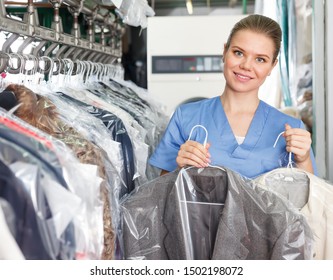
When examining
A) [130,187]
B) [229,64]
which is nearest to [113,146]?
[130,187]

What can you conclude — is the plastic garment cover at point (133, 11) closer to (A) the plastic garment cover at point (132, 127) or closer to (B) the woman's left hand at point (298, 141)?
(A) the plastic garment cover at point (132, 127)

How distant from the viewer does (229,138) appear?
1.50m

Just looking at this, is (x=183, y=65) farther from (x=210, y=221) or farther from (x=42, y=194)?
(x=42, y=194)

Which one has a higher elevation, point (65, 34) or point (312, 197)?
point (65, 34)

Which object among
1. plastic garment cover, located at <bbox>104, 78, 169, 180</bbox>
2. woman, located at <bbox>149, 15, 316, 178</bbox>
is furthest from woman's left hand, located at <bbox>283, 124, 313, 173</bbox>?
plastic garment cover, located at <bbox>104, 78, 169, 180</bbox>

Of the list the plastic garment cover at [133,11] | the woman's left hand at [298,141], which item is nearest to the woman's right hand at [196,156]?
the woman's left hand at [298,141]

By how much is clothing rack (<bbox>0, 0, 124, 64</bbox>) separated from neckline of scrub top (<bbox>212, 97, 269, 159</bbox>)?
0.60 metres

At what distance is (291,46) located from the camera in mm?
2963

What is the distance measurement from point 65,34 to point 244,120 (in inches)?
28.4

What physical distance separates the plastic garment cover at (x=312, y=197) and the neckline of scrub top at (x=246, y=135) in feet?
0.66

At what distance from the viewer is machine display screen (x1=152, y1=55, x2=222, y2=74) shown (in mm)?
3215

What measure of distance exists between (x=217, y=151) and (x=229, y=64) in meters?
0.26

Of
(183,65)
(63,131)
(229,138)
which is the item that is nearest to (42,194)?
(63,131)
